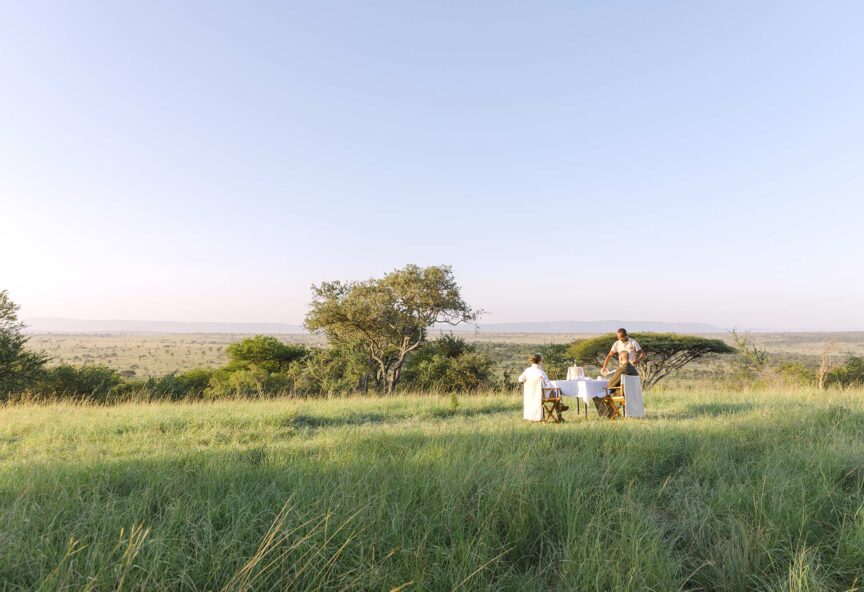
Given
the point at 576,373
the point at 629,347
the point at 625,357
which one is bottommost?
the point at 576,373

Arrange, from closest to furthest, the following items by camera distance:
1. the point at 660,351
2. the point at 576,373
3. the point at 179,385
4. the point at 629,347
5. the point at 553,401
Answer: the point at 553,401 → the point at 629,347 → the point at 576,373 → the point at 179,385 → the point at 660,351

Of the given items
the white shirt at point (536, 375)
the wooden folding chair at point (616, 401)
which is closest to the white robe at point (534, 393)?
the white shirt at point (536, 375)

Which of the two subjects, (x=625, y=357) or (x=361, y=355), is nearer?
(x=625, y=357)

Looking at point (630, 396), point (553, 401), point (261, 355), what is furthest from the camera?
point (261, 355)

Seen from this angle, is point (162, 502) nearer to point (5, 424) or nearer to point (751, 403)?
point (5, 424)

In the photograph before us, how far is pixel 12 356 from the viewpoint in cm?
1769

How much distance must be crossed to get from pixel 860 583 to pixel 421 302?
17172 mm

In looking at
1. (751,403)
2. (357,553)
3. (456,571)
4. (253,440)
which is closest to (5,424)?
(253,440)

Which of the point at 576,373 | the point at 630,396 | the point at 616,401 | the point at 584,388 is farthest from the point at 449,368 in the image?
the point at 630,396

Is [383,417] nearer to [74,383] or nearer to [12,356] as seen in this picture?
[12,356]

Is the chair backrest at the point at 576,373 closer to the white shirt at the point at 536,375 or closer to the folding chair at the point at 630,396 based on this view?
the folding chair at the point at 630,396

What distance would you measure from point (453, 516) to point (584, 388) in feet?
22.5

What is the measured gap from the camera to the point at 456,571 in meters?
2.40

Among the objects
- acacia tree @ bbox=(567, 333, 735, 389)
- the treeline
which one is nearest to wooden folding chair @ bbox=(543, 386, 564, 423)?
the treeline
